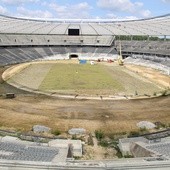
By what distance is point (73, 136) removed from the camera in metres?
28.1

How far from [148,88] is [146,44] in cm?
5224

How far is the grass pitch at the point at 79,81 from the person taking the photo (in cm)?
4941

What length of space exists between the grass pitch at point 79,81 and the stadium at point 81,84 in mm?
152

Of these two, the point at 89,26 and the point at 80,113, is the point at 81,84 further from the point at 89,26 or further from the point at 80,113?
the point at 89,26

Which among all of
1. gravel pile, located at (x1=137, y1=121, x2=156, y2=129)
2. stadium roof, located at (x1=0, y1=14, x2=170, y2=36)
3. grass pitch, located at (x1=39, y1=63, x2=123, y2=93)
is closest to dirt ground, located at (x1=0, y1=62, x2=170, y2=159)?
gravel pile, located at (x1=137, y1=121, x2=156, y2=129)

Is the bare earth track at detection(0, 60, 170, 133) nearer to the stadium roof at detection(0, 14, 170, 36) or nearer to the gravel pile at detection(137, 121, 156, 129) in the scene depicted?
the gravel pile at detection(137, 121, 156, 129)

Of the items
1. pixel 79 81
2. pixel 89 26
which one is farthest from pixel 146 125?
pixel 89 26

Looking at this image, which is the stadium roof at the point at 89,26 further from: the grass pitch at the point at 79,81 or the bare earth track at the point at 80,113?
the bare earth track at the point at 80,113

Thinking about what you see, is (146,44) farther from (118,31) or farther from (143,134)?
(143,134)

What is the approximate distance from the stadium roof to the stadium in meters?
0.30

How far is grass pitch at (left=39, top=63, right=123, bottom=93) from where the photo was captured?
1945 inches

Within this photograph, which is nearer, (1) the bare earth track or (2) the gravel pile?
(2) the gravel pile

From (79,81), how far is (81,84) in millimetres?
2698

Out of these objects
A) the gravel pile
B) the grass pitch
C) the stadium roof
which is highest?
the stadium roof
